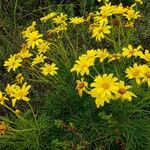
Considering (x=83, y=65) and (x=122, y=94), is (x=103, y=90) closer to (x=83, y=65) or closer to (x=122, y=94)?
(x=122, y=94)

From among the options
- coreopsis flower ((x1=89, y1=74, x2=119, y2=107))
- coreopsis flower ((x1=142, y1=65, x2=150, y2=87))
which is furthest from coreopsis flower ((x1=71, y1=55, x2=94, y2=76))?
coreopsis flower ((x1=142, y1=65, x2=150, y2=87))

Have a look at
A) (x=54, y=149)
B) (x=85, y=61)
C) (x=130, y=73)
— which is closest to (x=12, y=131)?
(x=54, y=149)

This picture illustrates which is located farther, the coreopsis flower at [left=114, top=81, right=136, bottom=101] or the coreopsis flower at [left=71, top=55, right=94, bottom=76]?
the coreopsis flower at [left=71, top=55, right=94, bottom=76]

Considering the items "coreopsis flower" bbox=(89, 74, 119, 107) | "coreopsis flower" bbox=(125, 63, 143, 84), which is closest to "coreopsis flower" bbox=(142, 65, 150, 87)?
"coreopsis flower" bbox=(125, 63, 143, 84)

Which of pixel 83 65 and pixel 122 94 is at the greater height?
pixel 83 65

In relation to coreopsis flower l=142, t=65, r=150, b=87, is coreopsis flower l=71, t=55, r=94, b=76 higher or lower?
higher

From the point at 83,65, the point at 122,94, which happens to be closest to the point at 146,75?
the point at 122,94

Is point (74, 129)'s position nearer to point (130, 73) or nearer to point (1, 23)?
point (130, 73)

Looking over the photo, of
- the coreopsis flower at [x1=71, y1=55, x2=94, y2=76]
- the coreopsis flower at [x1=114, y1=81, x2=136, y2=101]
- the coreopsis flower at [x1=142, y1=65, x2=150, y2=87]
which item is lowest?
the coreopsis flower at [x1=114, y1=81, x2=136, y2=101]

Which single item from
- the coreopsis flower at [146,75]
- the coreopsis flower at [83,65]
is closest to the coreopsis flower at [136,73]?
the coreopsis flower at [146,75]

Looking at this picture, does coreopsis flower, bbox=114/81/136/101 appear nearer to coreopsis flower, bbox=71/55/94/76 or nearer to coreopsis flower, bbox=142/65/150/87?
coreopsis flower, bbox=142/65/150/87

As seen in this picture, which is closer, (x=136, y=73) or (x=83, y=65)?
(x=136, y=73)

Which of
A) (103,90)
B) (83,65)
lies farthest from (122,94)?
(83,65)
